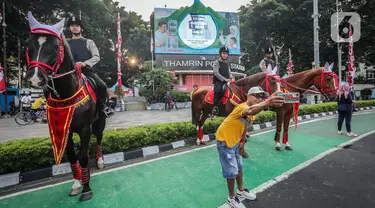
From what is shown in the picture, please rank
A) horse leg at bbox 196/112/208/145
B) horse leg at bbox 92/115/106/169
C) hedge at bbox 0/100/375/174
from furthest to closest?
horse leg at bbox 196/112/208/145, horse leg at bbox 92/115/106/169, hedge at bbox 0/100/375/174

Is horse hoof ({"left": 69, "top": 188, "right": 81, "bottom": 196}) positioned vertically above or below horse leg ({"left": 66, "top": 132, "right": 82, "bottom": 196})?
below

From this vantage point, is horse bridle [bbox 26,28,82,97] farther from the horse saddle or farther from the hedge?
the horse saddle

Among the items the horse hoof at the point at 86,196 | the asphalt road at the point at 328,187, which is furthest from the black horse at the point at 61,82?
the asphalt road at the point at 328,187

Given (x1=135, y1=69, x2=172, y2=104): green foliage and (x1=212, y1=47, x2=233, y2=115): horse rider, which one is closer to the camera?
(x1=212, y1=47, x2=233, y2=115): horse rider

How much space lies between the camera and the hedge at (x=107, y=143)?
3.95m

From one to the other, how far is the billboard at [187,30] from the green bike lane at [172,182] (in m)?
24.7

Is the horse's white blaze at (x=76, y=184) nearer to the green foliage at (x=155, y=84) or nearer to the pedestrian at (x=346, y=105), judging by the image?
the pedestrian at (x=346, y=105)

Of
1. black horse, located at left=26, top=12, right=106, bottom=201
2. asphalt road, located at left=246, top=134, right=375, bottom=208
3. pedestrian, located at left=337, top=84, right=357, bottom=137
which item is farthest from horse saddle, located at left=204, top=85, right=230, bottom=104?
pedestrian, located at left=337, top=84, right=357, bottom=137

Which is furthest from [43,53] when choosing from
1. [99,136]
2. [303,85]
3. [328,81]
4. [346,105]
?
[346,105]

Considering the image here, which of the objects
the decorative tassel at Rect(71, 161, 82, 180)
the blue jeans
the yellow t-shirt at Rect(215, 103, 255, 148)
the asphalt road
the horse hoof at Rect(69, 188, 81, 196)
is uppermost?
the yellow t-shirt at Rect(215, 103, 255, 148)

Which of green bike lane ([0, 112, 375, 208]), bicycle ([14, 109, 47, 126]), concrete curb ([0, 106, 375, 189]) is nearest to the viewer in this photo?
green bike lane ([0, 112, 375, 208])

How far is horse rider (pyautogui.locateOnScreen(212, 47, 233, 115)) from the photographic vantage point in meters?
5.50

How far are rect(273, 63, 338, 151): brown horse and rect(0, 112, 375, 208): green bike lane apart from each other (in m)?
0.72

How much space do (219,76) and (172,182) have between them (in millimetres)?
3118
